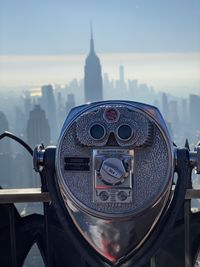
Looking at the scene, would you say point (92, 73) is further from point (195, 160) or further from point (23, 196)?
point (195, 160)

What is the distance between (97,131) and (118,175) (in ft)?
0.39

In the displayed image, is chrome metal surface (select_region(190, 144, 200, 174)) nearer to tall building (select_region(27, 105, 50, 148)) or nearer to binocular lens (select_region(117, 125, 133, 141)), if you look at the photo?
binocular lens (select_region(117, 125, 133, 141))

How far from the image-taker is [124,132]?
123cm

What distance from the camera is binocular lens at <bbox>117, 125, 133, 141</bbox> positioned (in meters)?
1.23

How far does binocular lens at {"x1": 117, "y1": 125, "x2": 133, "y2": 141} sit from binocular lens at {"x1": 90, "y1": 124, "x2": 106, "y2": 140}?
0.13 feet

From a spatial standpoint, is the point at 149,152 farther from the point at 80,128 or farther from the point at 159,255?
the point at 159,255

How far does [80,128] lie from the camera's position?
126 cm

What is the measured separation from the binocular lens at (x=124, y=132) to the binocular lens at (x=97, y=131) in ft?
0.13

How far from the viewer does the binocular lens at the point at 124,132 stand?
1231mm

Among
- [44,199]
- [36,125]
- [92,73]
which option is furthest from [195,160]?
[36,125]

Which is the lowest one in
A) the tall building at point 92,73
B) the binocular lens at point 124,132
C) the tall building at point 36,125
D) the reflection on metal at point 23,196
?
the reflection on metal at point 23,196

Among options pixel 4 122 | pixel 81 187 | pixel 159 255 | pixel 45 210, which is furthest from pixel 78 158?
pixel 4 122

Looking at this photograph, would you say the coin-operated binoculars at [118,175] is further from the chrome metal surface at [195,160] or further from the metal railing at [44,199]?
the metal railing at [44,199]

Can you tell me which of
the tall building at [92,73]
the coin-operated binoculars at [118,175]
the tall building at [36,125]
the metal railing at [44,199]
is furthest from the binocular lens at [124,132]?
the tall building at [36,125]
